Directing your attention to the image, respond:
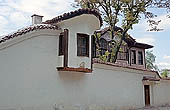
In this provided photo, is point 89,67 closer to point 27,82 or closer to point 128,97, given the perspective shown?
point 27,82

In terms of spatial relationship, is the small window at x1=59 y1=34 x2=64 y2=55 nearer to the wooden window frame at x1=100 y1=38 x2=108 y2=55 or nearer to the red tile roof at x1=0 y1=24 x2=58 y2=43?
the red tile roof at x1=0 y1=24 x2=58 y2=43

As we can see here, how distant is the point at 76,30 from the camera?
426 inches

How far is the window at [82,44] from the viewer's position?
10.9 metres

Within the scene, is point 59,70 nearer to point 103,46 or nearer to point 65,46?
point 65,46

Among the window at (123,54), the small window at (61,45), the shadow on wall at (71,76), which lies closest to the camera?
the small window at (61,45)

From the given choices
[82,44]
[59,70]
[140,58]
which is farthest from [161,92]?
[59,70]

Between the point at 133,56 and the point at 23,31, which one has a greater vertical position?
the point at 23,31

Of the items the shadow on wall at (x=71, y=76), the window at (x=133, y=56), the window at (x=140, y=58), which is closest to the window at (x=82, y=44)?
the shadow on wall at (x=71, y=76)

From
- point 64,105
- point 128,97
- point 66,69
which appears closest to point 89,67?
point 66,69

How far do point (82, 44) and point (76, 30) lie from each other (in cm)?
80

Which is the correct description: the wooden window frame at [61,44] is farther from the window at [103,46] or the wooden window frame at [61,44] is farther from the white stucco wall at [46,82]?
the window at [103,46]

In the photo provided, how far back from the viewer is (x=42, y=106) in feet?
31.7

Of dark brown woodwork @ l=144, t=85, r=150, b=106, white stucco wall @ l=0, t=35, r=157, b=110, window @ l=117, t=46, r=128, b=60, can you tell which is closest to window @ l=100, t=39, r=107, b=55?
window @ l=117, t=46, r=128, b=60

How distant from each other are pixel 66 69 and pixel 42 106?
1936mm
